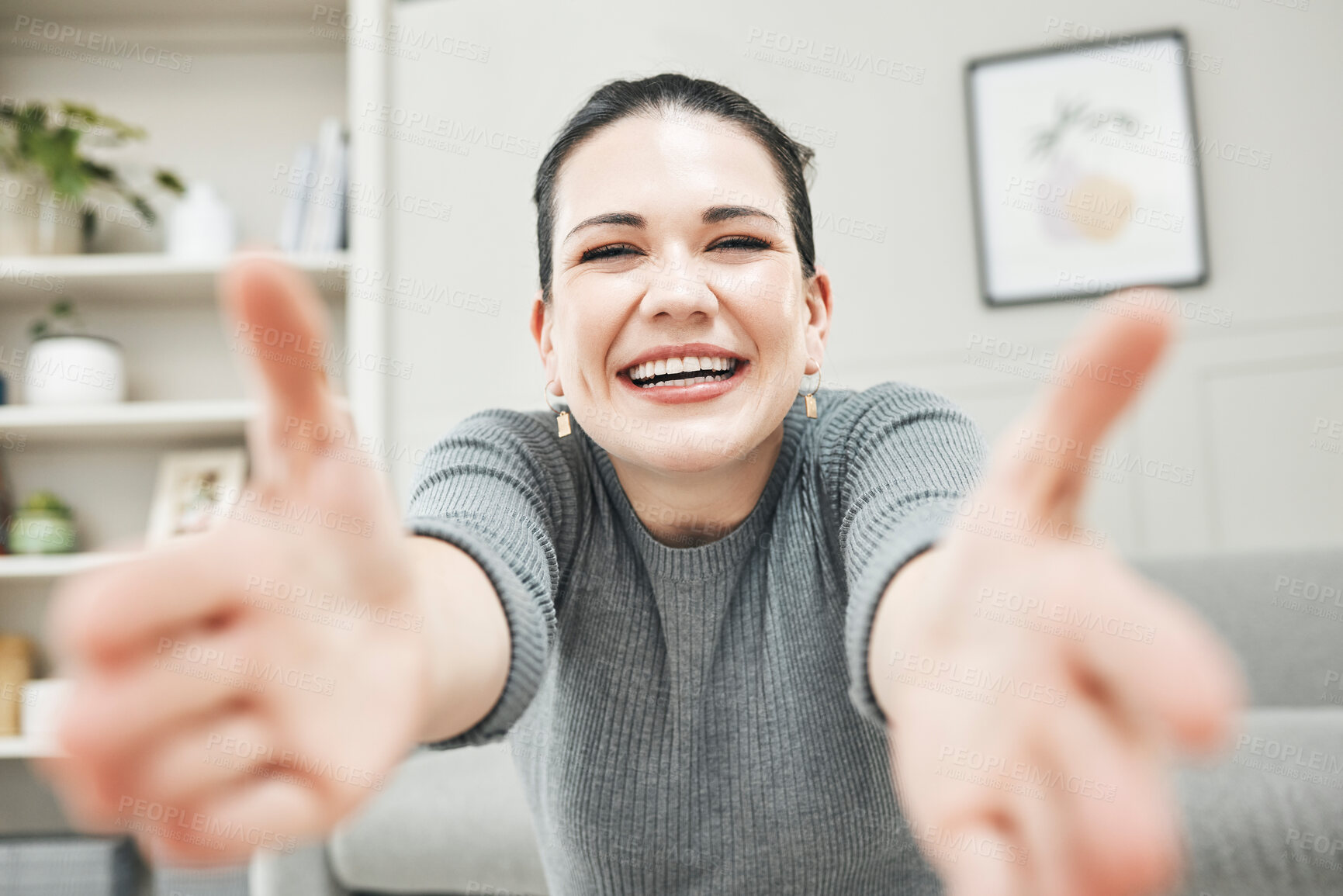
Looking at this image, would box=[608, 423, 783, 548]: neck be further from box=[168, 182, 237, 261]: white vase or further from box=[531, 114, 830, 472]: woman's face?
box=[168, 182, 237, 261]: white vase

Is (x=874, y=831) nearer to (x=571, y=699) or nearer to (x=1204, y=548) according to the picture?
(x=571, y=699)

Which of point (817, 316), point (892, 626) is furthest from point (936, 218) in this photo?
point (892, 626)

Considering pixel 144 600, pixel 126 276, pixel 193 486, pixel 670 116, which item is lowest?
pixel 144 600

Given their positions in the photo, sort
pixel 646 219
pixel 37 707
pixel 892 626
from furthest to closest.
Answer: pixel 37 707 < pixel 646 219 < pixel 892 626

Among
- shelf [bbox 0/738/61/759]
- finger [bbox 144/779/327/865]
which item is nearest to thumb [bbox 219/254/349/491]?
finger [bbox 144/779/327/865]

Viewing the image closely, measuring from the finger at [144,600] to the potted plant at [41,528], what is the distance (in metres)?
2.29

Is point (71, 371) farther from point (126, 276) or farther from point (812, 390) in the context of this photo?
point (812, 390)

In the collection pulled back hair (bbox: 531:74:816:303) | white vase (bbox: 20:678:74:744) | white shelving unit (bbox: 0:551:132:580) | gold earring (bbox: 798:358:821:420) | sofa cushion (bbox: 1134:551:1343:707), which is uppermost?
pulled back hair (bbox: 531:74:816:303)

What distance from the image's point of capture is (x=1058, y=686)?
326 millimetres

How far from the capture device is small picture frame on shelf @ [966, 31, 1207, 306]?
75.9 inches

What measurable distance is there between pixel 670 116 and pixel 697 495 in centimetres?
35

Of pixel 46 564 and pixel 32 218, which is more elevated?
pixel 32 218

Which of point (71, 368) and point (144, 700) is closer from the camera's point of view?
point (144, 700)

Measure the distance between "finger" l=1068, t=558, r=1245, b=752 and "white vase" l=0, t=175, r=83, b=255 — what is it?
2595 millimetres
